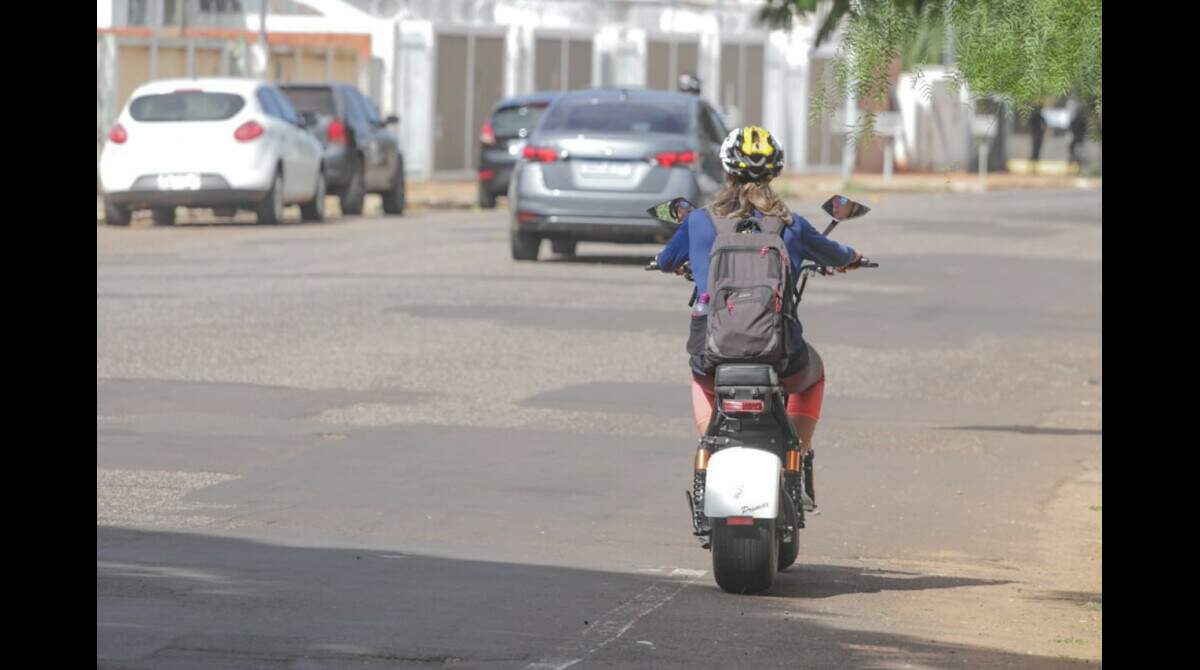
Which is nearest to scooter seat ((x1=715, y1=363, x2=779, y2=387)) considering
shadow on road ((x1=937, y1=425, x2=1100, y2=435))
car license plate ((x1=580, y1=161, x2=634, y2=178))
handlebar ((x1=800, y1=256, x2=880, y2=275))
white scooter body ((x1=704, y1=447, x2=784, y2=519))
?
white scooter body ((x1=704, y1=447, x2=784, y2=519))

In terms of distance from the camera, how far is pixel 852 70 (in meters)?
8.59

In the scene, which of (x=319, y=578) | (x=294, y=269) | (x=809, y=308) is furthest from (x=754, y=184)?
A: (x=294, y=269)

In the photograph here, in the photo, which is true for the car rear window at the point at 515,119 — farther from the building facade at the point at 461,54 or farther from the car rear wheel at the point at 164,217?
the car rear wheel at the point at 164,217

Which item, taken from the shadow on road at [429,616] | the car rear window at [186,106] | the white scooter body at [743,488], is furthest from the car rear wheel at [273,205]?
the white scooter body at [743,488]

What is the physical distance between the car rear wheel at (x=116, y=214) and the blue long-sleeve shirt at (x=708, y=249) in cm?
2134

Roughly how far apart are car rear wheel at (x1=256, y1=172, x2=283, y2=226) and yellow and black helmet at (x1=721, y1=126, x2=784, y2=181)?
69.1ft

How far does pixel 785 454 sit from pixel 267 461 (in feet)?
12.8

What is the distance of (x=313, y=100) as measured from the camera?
34.2m

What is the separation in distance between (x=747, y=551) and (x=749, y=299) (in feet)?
2.74

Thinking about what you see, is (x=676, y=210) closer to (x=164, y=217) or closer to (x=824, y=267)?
(x=824, y=267)

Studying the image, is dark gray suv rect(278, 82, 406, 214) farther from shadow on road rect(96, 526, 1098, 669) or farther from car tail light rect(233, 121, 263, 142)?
shadow on road rect(96, 526, 1098, 669)

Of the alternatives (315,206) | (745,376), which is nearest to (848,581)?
(745,376)

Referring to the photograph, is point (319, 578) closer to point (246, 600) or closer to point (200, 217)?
point (246, 600)

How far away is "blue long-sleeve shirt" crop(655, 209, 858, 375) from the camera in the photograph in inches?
362
